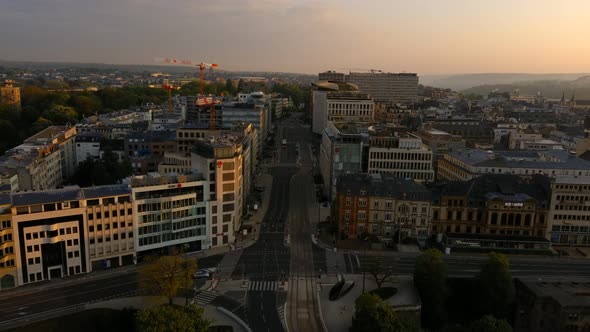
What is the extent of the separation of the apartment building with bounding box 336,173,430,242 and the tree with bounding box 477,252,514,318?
20.2 metres

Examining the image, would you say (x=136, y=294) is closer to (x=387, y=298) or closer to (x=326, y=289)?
(x=326, y=289)

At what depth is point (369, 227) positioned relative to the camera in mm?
89312

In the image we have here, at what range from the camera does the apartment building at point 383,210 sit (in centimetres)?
8775

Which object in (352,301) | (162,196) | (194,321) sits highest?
(162,196)

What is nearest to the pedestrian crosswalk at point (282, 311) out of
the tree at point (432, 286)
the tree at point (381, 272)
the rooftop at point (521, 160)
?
the tree at point (381, 272)

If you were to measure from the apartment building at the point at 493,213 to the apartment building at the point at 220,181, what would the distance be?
38.2 m

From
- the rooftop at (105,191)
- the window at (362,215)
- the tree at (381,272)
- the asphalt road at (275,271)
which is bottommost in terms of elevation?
the asphalt road at (275,271)

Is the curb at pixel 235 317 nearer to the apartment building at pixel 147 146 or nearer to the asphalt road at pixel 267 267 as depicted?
the asphalt road at pixel 267 267

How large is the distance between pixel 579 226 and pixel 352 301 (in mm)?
51183

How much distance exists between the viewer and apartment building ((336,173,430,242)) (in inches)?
3455

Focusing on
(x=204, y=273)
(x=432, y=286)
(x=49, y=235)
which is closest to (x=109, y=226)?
(x=49, y=235)


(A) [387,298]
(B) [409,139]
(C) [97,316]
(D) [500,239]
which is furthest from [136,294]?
(B) [409,139]

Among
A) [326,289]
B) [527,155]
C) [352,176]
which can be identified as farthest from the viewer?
[527,155]

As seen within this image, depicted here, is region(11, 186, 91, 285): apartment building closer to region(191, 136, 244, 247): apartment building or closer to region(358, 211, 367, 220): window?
region(191, 136, 244, 247): apartment building
